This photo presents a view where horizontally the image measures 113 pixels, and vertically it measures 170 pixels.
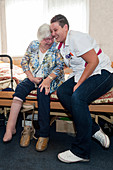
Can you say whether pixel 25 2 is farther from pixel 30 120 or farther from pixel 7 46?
pixel 30 120

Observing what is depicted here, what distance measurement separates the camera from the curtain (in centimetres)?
414

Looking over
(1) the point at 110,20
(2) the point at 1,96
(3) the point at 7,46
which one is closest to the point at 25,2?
(3) the point at 7,46

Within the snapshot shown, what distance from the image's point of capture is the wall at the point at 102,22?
3902 mm

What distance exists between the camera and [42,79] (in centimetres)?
184

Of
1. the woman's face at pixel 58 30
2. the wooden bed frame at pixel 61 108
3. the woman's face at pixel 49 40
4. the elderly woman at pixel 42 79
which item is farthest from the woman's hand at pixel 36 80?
the woman's face at pixel 58 30

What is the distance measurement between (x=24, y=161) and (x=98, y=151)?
2.24 feet

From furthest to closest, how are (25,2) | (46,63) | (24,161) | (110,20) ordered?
(25,2) → (110,20) → (46,63) → (24,161)

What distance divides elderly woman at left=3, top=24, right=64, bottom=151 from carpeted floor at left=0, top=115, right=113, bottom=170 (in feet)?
0.31

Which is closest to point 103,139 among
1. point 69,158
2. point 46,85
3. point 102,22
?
point 69,158

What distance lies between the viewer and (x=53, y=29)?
155 centimetres

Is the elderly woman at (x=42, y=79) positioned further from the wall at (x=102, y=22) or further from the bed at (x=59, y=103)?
the wall at (x=102, y=22)

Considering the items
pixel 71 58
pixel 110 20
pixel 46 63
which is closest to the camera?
pixel 71 58

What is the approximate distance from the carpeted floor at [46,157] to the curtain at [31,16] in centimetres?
317

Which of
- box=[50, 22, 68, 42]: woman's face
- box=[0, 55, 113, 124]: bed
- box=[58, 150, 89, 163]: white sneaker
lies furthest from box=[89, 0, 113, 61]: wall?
box=[58, 150, 89, 163]: white sneaker
